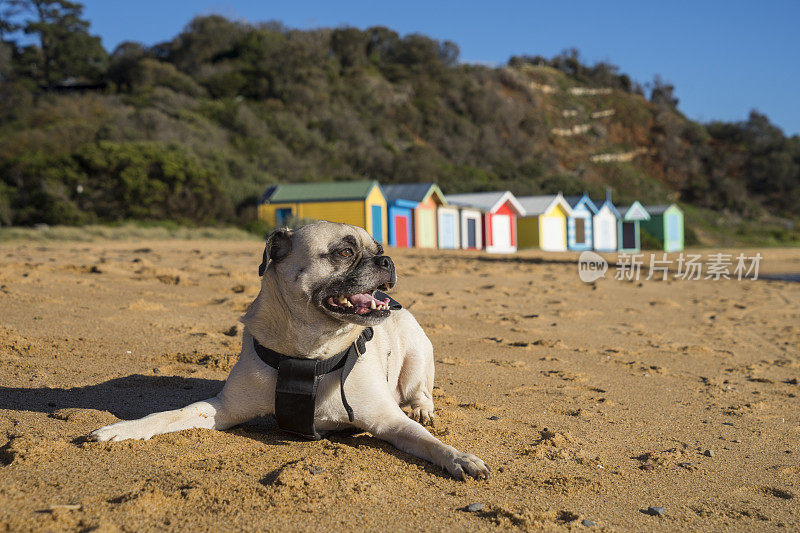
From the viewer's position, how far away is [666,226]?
120 feet

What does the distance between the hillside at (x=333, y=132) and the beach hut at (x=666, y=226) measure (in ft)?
25.6

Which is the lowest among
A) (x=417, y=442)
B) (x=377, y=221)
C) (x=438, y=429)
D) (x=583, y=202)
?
(x=438, y=429)

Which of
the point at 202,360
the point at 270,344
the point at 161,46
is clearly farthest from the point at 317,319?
the point at 161,46

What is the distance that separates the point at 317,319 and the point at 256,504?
3.11 ft

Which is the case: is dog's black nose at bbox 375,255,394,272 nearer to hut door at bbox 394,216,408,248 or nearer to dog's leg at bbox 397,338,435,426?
dog's leg at bbox 397,338,435,426

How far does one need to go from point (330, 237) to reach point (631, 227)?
123 feet

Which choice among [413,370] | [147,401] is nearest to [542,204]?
[413,370]

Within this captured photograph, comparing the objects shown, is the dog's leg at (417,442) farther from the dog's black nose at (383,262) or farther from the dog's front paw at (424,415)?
the dog's black nose at (383,262)

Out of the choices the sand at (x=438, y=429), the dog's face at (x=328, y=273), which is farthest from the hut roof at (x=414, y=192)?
the dog's face at (x=328, y=273)

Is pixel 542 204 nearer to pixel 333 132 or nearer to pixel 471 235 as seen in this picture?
pixel 471 235

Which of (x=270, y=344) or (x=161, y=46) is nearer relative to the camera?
(x=270, y=344)

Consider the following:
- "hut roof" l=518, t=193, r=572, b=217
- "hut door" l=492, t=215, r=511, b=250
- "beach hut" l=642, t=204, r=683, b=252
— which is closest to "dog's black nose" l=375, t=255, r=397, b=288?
"hut door" l=492, t=215, r=511, b=250

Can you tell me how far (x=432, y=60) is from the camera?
247 feet

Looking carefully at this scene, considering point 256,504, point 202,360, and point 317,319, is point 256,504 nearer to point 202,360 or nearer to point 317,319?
point 317,319
